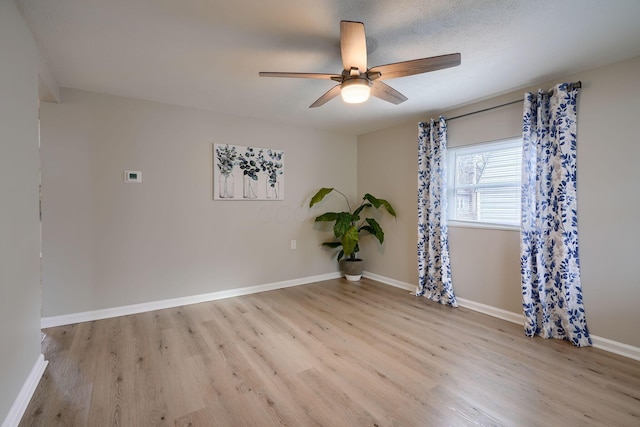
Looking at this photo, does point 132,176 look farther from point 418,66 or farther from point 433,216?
point 433,216

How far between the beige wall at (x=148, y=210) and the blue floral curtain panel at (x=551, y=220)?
8.88 ft

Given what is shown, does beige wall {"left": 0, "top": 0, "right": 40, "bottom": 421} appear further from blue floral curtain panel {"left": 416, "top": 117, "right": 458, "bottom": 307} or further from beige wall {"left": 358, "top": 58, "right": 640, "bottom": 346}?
beige wall {"left": 358, "top": 58, "right": 640, "bottom": 346}

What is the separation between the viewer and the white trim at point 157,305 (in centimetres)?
276

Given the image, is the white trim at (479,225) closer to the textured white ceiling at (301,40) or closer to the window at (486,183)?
the window at (486,183)

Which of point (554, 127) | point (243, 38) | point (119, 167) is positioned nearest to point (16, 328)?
point (119, 167)

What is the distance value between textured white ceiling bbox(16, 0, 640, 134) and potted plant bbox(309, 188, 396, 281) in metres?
1.61

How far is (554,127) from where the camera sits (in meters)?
2.50

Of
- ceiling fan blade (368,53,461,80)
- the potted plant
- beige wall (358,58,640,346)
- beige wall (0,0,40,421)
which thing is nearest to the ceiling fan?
ceiling fan blade (368,53,461,80)

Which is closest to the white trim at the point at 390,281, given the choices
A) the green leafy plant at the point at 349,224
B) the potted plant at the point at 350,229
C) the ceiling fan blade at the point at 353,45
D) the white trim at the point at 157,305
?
the potted plant at the point at 350,229

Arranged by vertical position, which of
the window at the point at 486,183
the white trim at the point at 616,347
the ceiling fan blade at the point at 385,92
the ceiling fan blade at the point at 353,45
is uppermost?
the ceiling fan blade at the point at 353,45

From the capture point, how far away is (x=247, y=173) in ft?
12.2

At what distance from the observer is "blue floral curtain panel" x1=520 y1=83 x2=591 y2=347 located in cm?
242

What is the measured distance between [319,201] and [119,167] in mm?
2475

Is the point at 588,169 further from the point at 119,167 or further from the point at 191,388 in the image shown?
the point at 119,167
